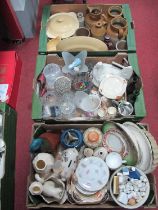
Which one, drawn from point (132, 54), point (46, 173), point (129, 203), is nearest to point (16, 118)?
point (46, 173)

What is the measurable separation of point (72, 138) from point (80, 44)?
1.83 feet

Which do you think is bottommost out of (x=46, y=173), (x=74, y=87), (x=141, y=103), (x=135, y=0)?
(x=46, y=173)

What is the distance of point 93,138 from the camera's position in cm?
137

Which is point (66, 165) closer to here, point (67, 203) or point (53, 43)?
point (67, 203)

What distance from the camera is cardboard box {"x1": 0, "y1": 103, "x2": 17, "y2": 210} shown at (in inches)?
60.9

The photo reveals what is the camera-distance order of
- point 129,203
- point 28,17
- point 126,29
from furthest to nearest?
1. point 28,17
2. point 126,29
3. point 129,203

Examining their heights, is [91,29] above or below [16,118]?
above

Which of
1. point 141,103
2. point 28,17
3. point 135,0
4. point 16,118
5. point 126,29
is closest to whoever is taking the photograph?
point 141,103

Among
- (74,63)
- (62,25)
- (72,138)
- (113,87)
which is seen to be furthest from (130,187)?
(62,25)

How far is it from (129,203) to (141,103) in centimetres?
50

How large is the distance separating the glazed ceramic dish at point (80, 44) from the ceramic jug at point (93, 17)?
175mm

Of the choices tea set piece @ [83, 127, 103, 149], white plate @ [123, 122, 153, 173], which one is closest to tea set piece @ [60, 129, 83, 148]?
tea set piece @ [83, 127, 103, 149]

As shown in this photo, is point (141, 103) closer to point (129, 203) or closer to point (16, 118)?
point (129, 203)

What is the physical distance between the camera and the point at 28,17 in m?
2.12
